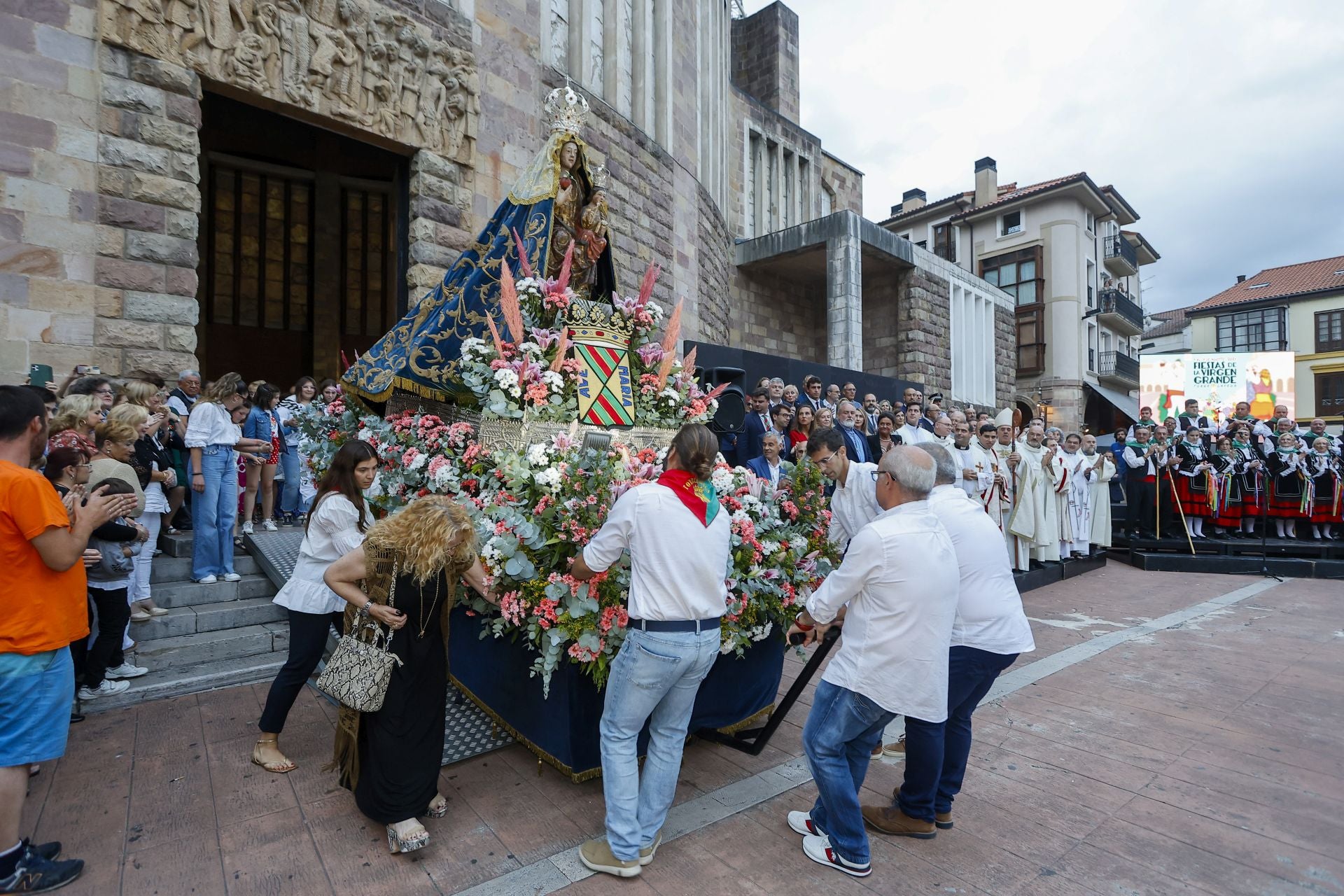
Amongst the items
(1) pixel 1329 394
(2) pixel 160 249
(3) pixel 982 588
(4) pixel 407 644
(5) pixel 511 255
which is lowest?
(4) pixel 407 644

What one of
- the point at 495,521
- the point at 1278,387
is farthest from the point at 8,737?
the point at 1278,387

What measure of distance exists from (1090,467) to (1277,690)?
6307 mm

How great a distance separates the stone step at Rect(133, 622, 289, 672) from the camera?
4.82m

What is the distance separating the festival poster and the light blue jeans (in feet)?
101

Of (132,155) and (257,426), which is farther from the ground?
(132,155)

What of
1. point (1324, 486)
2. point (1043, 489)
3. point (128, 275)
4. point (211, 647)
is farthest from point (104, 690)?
point (1324, 486)

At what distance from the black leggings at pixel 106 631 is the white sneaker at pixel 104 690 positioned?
28 mm

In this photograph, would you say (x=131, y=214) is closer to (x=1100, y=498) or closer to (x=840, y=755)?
(x=840, y=755)

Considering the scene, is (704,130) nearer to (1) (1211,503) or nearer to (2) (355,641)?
(1) (1211,503)

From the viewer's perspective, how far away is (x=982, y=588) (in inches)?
127

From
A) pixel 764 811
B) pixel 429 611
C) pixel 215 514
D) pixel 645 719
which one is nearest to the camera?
pixel 645 719

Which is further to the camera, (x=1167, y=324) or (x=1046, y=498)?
(x=1167, y=324)

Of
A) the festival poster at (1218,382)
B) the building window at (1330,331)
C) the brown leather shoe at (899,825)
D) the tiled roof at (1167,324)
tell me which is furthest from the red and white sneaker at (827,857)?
the tiled roof at (1167,324)

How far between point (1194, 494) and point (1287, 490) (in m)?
1.39
